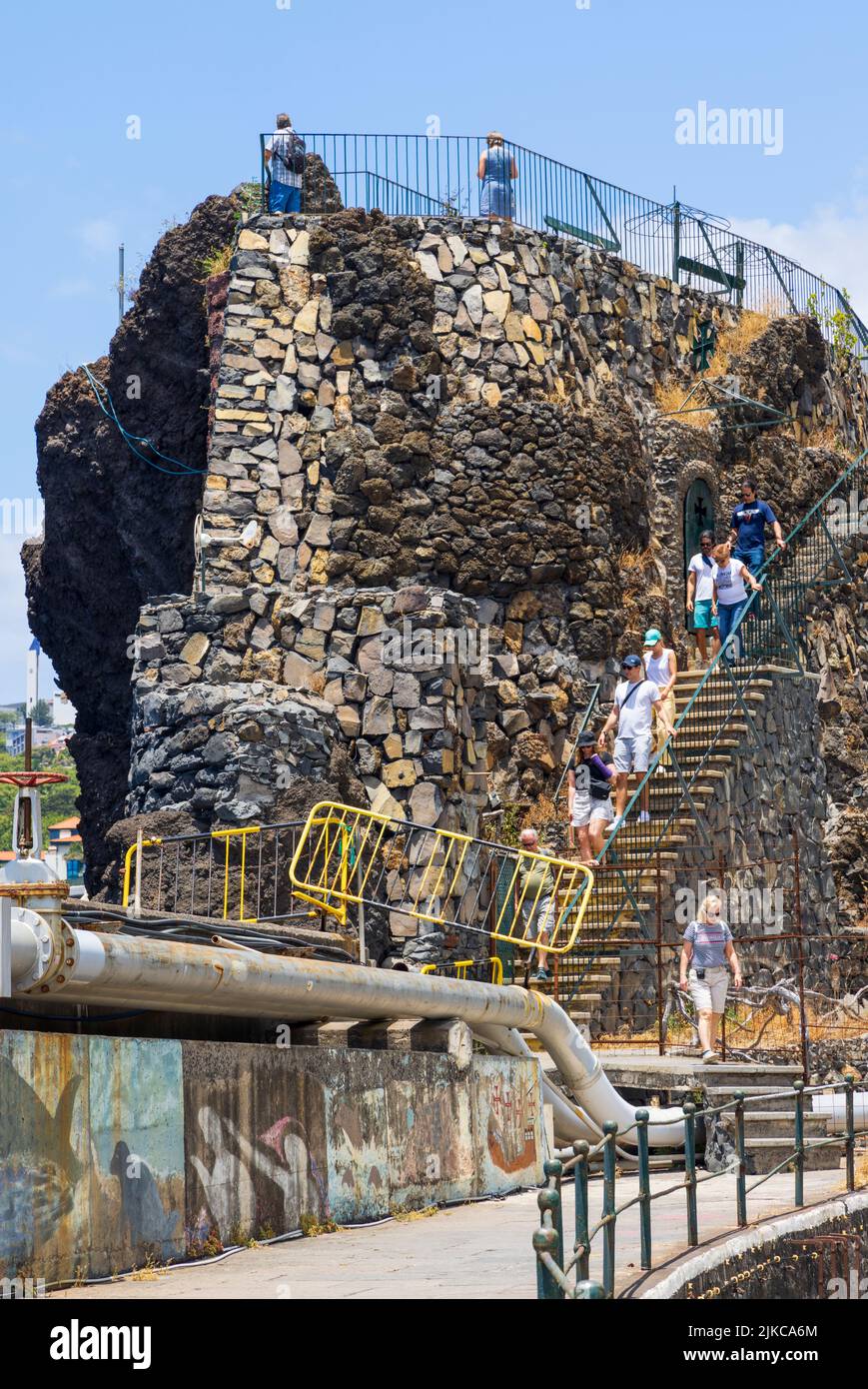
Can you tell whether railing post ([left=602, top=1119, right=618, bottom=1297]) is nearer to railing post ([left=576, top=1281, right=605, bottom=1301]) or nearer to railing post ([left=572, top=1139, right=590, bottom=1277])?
railing post ([left=572, top=1139, right=590, bottom=1277])

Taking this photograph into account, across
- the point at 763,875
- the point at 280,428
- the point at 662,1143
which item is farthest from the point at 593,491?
the point at 662,1143

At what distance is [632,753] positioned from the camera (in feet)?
64.4

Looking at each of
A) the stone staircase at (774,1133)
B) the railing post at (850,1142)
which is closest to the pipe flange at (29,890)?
the railing post at (850,1142)

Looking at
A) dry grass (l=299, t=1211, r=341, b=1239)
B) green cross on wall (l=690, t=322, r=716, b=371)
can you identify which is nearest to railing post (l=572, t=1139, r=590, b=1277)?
dry grass (l=299, t=1211, r=341, b=1239)

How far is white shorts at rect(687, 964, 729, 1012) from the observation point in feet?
54.3

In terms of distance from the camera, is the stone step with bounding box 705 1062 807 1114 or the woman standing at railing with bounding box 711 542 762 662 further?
the woman standing at railing with bounding box 711 542 762 662

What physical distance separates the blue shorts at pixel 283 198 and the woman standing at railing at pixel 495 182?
2.80 meters

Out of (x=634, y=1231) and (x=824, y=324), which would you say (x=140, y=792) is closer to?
(x=634, y=1231)

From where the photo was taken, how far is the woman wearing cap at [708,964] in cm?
1645

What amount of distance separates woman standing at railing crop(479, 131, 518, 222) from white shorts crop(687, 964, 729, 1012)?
13.4m

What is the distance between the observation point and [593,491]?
25.4 meters

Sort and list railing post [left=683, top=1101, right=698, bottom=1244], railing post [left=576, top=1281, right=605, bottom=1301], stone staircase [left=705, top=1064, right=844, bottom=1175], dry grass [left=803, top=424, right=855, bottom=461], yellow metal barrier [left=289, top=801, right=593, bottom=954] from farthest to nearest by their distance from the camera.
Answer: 1. dry grass [left=803, top=424, right=855, bottom=461]
2. yellow metal barrier [left=289, top=801, right=593, bottom=954]
3. stone staircase [left=705, top=1064, right=844, bottom=1175]
4. railing post [left=683, top=1101, right=698, bottom=1244]
5. railing post [left=576, top=1281, right=605, bottom=1301]
